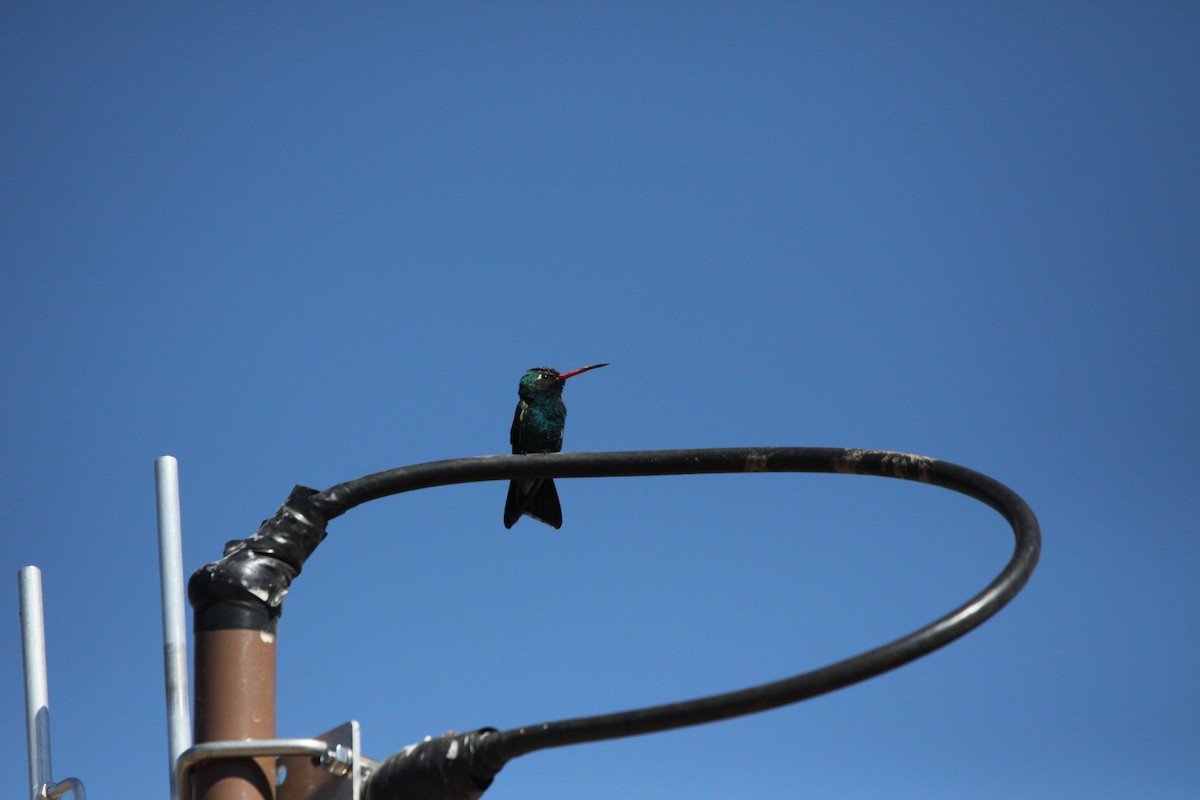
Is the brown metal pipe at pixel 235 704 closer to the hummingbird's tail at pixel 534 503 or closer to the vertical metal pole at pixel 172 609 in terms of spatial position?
the vertical metal pole at pixel 172 609

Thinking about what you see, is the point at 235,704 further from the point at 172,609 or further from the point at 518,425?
the point at 518,425

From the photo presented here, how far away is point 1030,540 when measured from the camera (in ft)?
6.18

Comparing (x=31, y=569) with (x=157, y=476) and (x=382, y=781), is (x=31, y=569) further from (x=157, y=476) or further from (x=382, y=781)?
(x=382, y=781)

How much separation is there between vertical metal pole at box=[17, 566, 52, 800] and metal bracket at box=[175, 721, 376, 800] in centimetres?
102

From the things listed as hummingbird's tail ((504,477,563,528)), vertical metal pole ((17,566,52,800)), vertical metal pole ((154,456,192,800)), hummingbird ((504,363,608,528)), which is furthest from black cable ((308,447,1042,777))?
hummingbird ((504,363,608,528))

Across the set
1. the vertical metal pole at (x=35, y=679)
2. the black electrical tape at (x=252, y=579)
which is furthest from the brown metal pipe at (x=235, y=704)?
the vertical metal pole at (x=35, y=679)

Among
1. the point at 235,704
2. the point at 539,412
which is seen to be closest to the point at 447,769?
the point at 235,704

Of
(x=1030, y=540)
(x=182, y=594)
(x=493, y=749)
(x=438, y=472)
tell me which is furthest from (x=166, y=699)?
(x=1030, y=540)

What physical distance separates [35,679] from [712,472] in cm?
158

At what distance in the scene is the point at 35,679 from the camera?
2.79 m

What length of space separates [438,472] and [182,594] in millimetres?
546

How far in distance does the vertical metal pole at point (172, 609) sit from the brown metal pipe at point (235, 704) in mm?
336

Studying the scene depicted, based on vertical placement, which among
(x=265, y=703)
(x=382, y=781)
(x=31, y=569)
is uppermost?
(x=31, y=569)

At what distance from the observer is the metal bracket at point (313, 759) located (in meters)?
1.79
